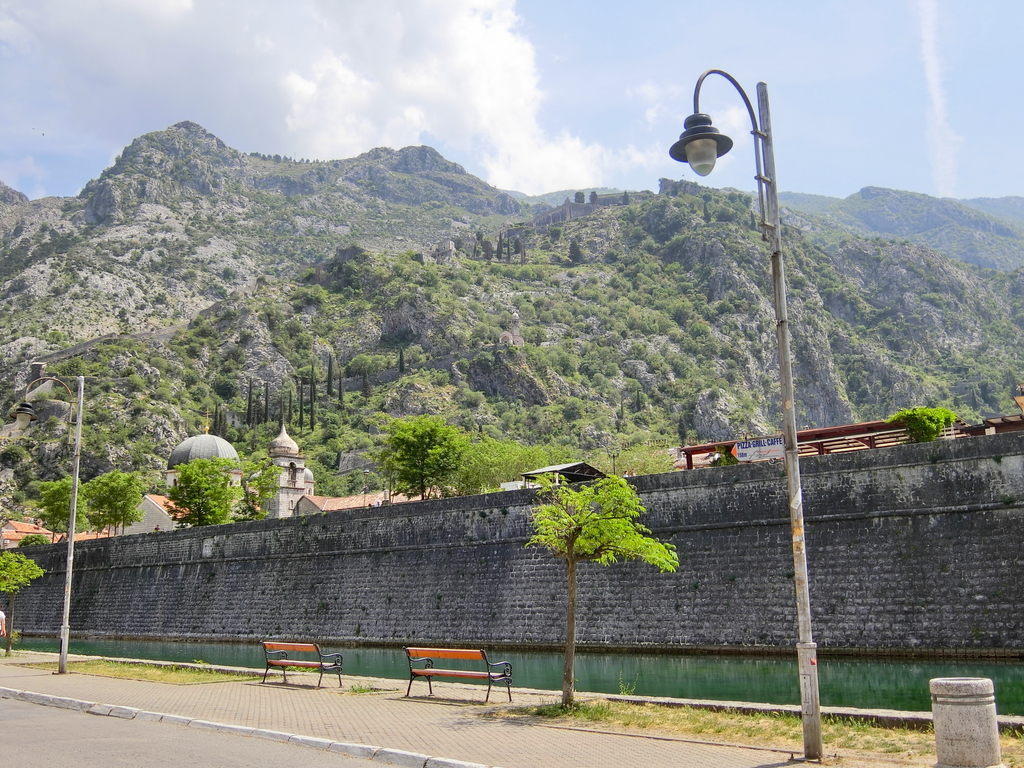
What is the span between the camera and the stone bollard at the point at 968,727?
8.13m

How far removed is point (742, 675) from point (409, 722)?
10.7 meters

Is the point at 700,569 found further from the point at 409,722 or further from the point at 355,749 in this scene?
the point at 355,749

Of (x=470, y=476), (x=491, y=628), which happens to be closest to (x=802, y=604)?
(x=491, y=628)

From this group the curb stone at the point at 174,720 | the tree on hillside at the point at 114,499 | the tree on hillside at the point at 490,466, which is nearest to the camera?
the curb stone at the point at 174,720

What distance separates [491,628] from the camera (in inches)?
1188

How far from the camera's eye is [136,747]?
11031mm

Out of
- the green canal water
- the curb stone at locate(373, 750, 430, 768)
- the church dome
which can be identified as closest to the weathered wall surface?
the green canal water

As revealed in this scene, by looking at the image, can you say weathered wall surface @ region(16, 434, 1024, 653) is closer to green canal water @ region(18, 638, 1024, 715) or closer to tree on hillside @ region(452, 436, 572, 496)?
green canal water @ region(18, 638, 1024, 715)

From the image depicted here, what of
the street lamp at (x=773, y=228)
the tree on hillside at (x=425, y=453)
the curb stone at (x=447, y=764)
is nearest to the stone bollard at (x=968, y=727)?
the street lamp at (x=773, y=228)

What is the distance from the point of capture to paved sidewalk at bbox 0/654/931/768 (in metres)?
10.0

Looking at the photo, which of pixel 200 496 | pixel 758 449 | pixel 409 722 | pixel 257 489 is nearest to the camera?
pixel 409 722

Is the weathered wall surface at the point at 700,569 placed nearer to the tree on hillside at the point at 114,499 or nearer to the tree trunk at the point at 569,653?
the tree trunk at the point at 569,653

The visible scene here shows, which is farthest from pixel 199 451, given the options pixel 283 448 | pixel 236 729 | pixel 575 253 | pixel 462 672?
pixel 575 253

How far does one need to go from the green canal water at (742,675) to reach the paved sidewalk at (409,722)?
13.9 ft
